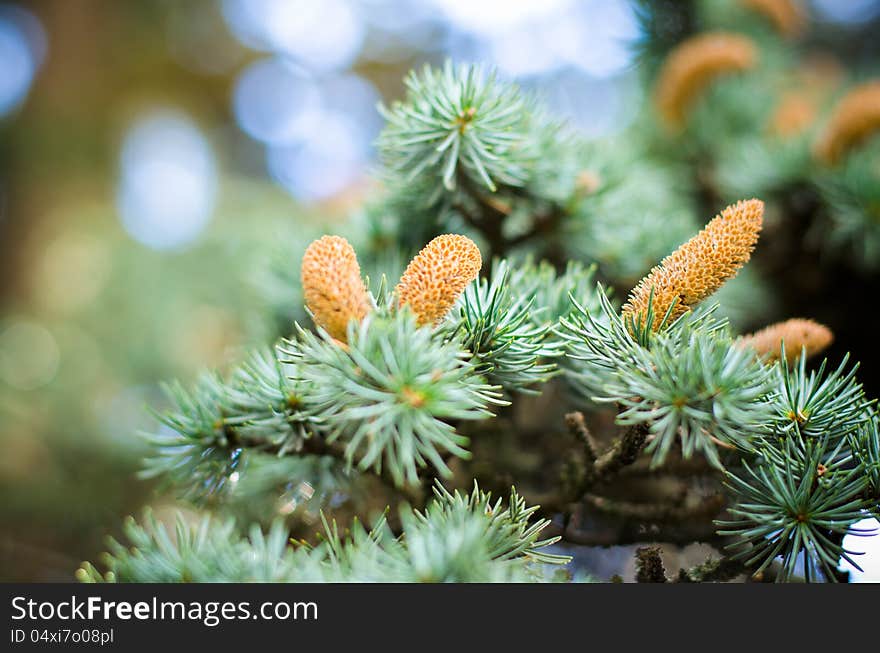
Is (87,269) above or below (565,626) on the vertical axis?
above

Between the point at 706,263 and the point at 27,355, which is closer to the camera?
the point at 706,263

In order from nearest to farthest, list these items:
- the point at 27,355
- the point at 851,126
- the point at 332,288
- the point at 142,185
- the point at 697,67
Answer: the point at 332,288 < the point at 851,126 < the point at 697,67 < the point at 27,355 < the point at 142,185

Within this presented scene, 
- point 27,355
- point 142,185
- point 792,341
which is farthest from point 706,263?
point 142,185

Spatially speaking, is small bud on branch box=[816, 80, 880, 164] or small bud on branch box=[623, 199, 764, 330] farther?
small bud on branch box=[816, 80, 880, 164]

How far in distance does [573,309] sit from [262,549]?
19 cm

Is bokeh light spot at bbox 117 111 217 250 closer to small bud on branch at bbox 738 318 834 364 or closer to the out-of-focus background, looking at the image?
the out-of-focus background

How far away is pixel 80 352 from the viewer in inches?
43.4

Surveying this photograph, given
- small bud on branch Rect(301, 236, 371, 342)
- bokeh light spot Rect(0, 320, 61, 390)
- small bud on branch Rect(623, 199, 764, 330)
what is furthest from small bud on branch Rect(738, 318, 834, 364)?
bokeh light spot Rect(0, 320, 61, 390)

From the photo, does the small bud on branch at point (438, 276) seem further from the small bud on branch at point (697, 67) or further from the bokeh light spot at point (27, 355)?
the bokeh light spot at point (27, 355)

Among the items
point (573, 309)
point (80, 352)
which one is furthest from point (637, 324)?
point (80, 352)

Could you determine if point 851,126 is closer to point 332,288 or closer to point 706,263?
point 706,263

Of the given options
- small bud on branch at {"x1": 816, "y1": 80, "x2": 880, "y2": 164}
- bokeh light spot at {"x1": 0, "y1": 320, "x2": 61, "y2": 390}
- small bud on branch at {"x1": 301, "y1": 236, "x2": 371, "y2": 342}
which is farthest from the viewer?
bokeh light spot at {"x1": 0, "y1": 320, "x2": 61, "y2": 390}

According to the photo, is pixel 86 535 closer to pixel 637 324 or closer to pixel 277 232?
pixel 277 232

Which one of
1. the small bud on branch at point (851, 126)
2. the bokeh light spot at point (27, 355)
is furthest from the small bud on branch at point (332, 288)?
the bokeh light spot at point (27, 355)
